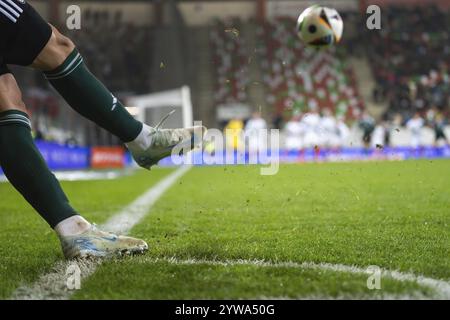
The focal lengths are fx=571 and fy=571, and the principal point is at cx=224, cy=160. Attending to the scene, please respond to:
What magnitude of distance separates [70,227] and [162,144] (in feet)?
1.79

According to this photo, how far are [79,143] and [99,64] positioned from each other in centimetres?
618

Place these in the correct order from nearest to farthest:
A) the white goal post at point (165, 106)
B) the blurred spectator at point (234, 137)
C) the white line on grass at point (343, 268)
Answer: the white line on grass at point (343, 268) < the white goal post at point (165, 106) < the blurred spectator at point (234, 137)

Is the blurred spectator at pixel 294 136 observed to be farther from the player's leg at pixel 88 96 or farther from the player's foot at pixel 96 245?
the player's foot at pixel 96 245

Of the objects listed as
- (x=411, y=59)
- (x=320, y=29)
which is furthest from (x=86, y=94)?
(x=411, y=59)

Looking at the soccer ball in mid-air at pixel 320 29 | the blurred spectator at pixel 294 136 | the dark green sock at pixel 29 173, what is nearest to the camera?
the dark green sock at pixel 29 173

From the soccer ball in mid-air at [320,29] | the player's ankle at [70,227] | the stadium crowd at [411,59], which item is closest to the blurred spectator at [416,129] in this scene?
the stadium crowd at [411,59]

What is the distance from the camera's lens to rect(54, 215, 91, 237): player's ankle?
2.22m

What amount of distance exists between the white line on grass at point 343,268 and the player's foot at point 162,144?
19.1 inches

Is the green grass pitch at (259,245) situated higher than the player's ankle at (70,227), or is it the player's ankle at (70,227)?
the player's ankle at (70,227)

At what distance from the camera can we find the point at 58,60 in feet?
7.34

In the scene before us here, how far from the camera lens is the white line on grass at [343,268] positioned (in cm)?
165

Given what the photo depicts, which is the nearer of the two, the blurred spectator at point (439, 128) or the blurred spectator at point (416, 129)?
the blurred spectator at point (439, 128)

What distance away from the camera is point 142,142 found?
2.47 meters

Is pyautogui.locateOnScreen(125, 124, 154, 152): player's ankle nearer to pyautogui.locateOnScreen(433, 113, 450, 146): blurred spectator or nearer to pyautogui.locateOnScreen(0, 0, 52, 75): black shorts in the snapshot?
pyautogui.locateOnScreen(0, 0, 52, 75): black shorts
